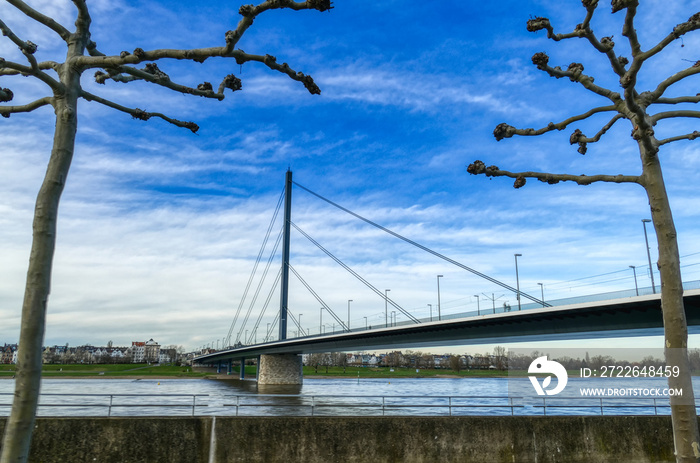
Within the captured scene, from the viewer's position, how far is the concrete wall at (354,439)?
33.0 ft

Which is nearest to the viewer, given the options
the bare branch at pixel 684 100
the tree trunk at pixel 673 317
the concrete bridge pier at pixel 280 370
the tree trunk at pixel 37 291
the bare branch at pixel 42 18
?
the tree trunk at pixel 37 291

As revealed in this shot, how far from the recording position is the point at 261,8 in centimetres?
403

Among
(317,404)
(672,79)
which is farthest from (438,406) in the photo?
(672,79)

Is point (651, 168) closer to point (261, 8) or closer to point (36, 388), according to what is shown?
point (261, 8)

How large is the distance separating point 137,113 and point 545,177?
4924mm

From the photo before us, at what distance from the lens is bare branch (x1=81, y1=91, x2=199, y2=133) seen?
4.96m

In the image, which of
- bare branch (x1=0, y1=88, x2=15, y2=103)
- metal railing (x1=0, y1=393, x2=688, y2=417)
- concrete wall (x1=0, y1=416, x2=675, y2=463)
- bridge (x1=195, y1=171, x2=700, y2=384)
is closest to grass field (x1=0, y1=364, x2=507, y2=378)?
bridge (x1=195, y1=171, x2=700, y2=384)

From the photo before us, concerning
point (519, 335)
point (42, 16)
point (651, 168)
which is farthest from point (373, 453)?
point (519, 335)

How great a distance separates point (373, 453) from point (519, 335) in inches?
1028

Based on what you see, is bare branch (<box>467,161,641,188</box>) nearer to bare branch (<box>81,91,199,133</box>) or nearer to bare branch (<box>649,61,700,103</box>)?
bare branch (<box>649,61,700,103</box>)

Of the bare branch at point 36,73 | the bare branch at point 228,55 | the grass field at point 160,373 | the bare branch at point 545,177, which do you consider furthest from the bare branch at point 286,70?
the grass field at point 160,373

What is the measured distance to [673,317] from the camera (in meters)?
5.14

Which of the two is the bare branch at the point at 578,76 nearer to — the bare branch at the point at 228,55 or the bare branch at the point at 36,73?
the bare branch at the point at 228,55

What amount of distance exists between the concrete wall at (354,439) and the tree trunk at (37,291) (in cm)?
746
